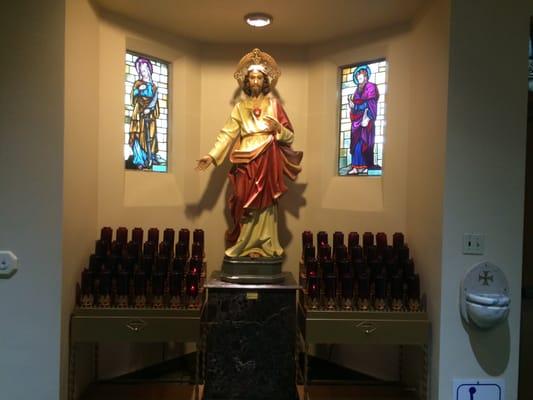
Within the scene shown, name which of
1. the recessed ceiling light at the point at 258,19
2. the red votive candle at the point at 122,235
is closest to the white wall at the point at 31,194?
the red votive candle at the point at 122,235

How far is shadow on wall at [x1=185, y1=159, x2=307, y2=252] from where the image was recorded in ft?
9.77

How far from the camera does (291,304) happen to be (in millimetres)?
2291

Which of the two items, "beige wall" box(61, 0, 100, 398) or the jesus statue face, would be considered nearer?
"beige wall" box(61, 0, 100, 398)

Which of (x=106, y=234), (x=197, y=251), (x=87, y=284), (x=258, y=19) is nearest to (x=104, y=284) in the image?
(x=87, y=284)

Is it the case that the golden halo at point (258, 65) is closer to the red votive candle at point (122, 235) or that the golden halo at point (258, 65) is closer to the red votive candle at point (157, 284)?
the red votive candle at point (122, 235)

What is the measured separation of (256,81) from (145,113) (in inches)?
28.4

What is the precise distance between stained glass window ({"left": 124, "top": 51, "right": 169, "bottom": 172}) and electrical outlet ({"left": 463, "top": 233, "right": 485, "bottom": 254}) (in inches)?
70.0

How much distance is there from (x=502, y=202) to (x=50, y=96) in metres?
1.98

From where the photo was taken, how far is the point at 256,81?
2596mm

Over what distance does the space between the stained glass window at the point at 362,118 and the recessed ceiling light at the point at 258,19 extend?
631 mm

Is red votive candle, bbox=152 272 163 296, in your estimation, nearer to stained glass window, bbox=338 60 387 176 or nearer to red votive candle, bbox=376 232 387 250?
Answer: red votive candle, bbox=376 232 387 250

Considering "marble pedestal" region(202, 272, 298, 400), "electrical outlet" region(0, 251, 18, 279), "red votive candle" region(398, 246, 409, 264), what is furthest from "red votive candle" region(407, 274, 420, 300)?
"electrical outlet" region(0, 251, 18, 279)

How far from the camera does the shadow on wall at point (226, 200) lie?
298cm

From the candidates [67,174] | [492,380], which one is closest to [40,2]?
[67,174]
